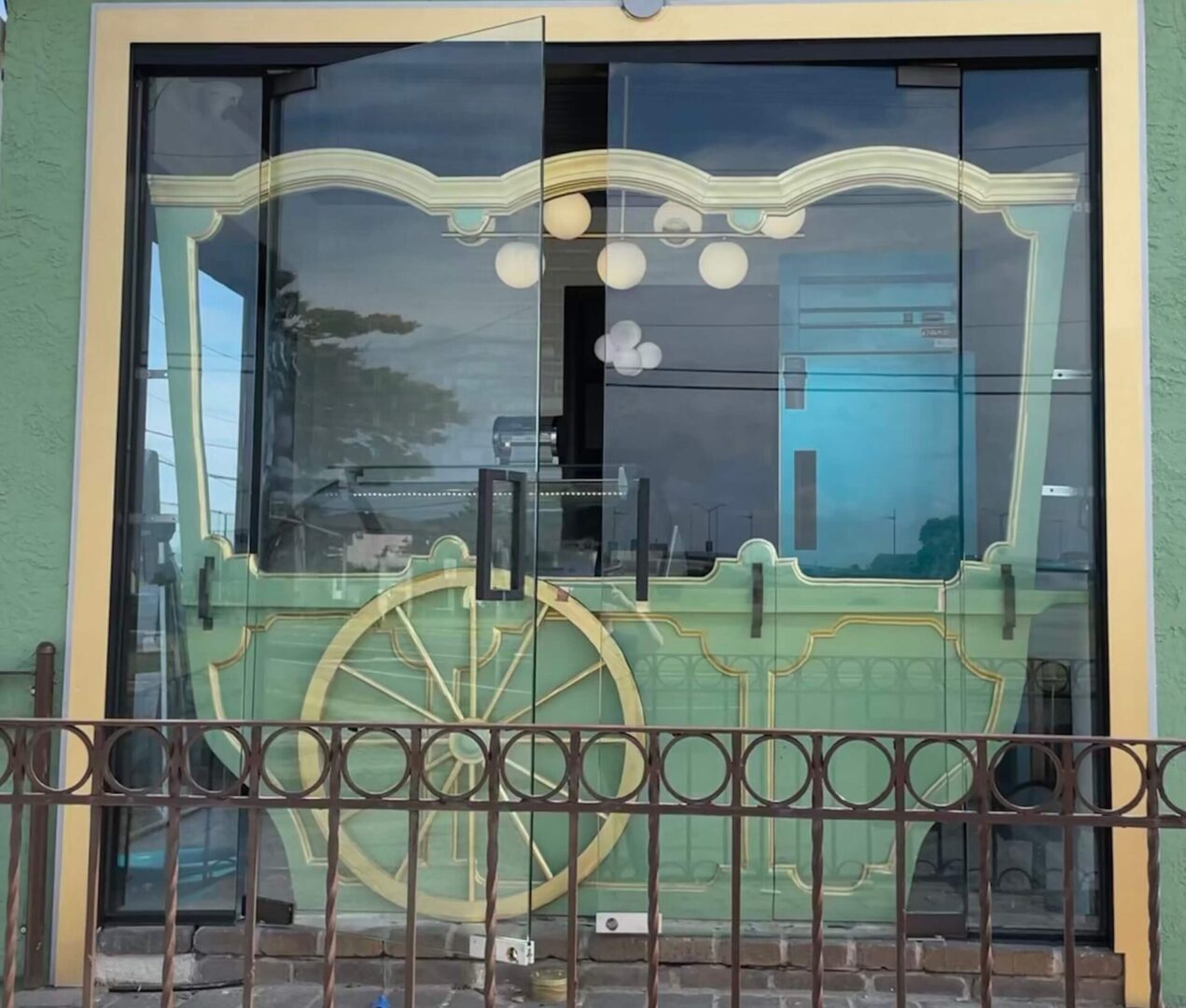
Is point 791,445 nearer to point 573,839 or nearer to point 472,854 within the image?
point 472,854

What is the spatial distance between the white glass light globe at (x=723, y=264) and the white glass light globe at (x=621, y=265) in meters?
0.19

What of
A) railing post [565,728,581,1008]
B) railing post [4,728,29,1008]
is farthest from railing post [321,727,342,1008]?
railing post [4,728,29,1008]

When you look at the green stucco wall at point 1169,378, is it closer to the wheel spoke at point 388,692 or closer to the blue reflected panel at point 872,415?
the blue reflected panel at point 872,415

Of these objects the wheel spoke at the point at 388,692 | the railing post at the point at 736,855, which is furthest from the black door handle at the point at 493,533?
the railing post at the point at 736,855

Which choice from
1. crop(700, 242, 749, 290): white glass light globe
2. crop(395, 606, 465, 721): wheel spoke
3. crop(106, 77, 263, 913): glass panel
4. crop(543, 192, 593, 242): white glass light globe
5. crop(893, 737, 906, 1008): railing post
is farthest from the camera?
crop(543, 192, 593, 242): white glass light globe

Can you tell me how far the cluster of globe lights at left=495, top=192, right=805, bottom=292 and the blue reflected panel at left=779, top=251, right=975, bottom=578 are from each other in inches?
4.4

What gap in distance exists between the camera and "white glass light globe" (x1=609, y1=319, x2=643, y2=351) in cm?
355

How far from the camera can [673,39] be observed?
3.28 m

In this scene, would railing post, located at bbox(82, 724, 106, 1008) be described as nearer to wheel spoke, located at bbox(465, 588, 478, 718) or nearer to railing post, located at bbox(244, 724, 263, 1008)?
railing post, located at bbox(244, 724, 263, 1008)

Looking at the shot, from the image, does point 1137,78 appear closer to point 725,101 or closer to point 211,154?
point 725,101

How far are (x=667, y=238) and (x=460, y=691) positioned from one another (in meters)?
1.51

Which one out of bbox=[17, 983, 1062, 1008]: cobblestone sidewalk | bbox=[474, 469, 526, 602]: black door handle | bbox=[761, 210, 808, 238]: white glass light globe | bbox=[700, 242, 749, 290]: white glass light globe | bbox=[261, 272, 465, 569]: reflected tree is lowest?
bbox=[17, 983, 1062, 1008]: cobblestone sidewalk

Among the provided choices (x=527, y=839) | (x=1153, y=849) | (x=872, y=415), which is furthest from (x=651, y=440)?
(x=1153, y=849)

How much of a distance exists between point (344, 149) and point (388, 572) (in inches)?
47.4
